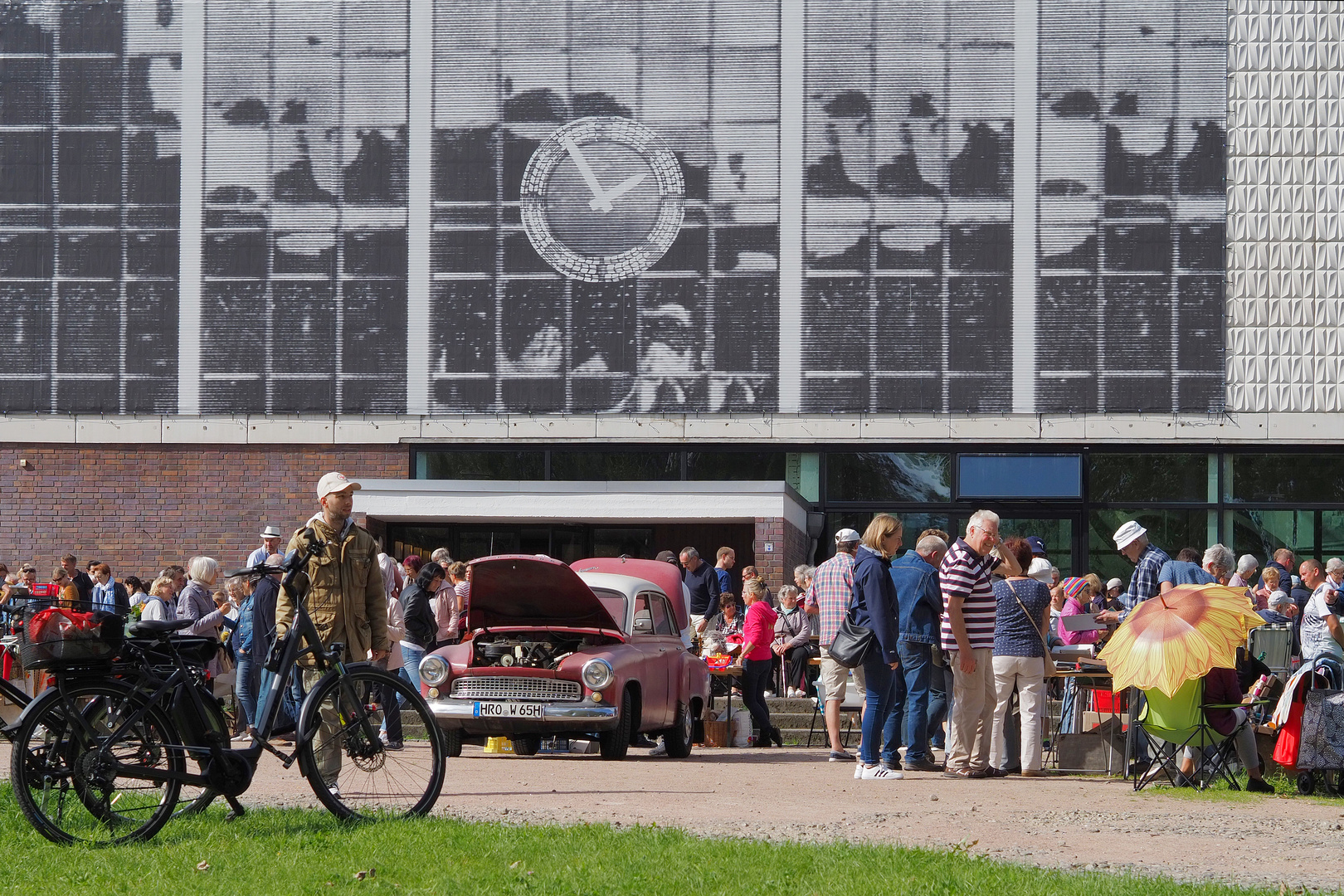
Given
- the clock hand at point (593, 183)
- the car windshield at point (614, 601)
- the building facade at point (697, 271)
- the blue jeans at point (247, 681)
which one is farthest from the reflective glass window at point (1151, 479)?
the blue jeans at point (247, 681)

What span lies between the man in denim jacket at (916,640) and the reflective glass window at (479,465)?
61.4 ft

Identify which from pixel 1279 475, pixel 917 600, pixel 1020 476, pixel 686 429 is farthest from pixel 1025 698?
Result: pixel 1279 475

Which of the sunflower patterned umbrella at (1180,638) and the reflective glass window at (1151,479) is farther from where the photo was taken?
the reflective glass window at (1151,479)

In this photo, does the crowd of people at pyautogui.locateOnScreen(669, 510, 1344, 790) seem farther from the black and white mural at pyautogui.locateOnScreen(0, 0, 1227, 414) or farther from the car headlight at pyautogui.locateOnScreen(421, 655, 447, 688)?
the black and white mural at pyautogui.locateOnScreen(0, 0, 1227, 414)

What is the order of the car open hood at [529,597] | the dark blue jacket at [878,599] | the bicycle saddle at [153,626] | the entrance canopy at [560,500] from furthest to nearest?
the entrance canopy at [560,500] < the car open hood at [529,597] < the dark blue jacket at [878,599] < the bicycle saddle at [153,626]

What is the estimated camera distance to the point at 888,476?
101 feet

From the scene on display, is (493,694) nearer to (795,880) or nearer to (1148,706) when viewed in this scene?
(1148,706)

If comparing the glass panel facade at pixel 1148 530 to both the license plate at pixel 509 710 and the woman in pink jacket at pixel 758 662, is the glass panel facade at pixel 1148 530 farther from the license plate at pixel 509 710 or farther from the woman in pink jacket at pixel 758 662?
the license plate at pixel 509 710

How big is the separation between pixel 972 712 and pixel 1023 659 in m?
0.63

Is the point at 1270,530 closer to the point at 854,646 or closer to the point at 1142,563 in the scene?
the point at 1142,563

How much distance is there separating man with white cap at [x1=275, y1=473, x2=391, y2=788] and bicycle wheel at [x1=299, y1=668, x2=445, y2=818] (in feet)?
2.90

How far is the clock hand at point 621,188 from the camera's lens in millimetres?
30422

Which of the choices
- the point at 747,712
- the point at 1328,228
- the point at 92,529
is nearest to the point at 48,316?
the point at 92,529

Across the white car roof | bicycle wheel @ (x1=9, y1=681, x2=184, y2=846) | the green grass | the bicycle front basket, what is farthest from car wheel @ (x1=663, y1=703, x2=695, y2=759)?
the bicycle front basket
